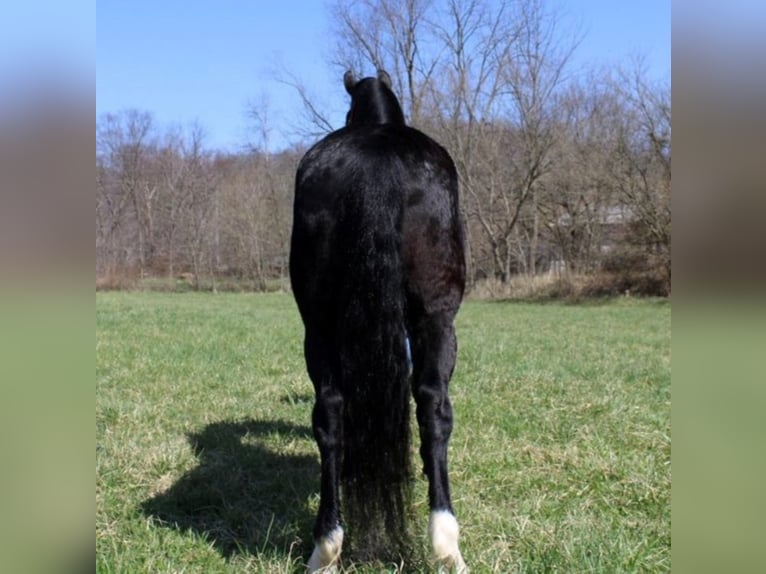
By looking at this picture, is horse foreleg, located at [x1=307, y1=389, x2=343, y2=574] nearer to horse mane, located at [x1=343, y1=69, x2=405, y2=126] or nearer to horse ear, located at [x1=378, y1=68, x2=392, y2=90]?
horse mane, located at [x1=343, y1=69, x2=405, y2=126]

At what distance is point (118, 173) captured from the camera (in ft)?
109

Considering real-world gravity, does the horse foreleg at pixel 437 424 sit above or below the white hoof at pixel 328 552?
above

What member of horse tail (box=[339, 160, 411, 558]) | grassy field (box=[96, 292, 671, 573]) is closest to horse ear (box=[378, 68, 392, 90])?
horse tail (box=[339, 160, 411, 558])

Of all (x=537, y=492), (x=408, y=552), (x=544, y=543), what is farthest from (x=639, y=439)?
(x=408, y=552)

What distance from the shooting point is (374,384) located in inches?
94.7

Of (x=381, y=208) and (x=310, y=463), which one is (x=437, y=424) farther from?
(x=310, y=463)

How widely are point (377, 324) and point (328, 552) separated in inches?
34.7

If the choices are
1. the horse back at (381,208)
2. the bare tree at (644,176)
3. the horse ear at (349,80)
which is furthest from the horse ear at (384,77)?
the bare tree at (644,176)

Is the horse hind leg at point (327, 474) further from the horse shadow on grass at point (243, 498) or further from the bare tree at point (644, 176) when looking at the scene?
the bare tree at point (644, 176)

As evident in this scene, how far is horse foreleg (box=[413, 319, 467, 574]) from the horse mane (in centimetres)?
133

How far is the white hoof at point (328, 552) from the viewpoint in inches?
92.1

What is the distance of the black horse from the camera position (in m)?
2.40
